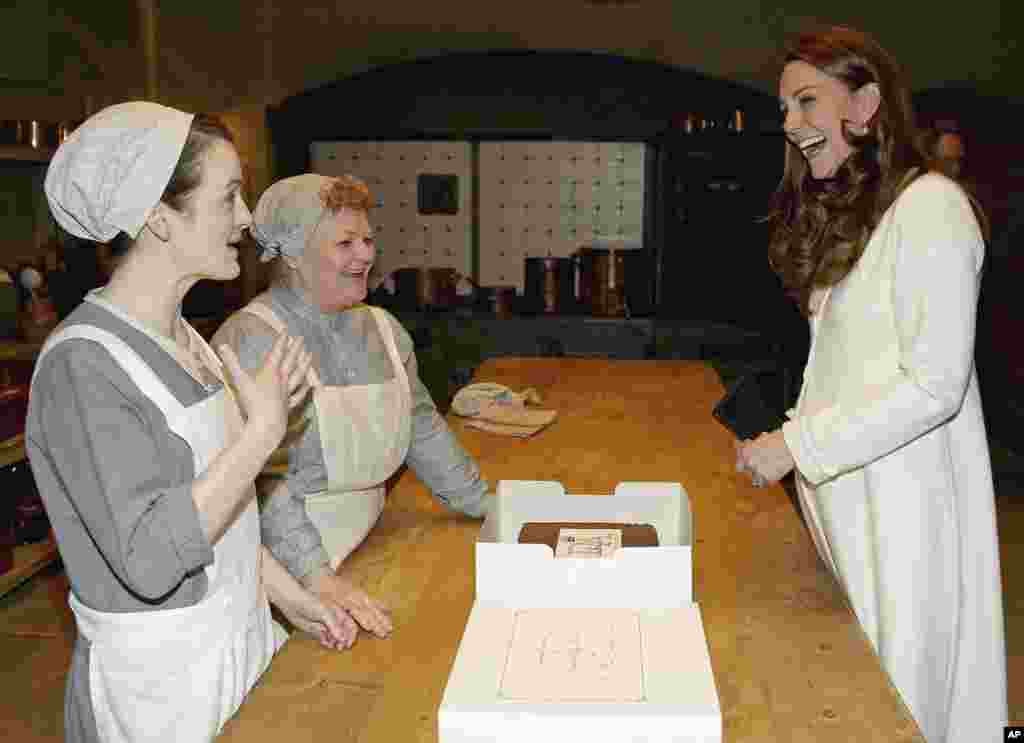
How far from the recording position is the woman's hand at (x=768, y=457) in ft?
6.20

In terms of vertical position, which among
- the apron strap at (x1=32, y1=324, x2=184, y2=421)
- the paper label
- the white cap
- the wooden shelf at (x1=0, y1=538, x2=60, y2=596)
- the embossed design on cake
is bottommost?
the wooden shelf at (x1=0, y1=538, x2=60, y2=596)

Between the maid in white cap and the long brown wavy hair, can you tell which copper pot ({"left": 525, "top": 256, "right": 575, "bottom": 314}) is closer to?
the long brown wavy hair

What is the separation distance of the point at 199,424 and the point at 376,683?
45cm

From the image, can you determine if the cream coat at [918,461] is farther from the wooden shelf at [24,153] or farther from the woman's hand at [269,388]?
the wooden shelf at [24,153]

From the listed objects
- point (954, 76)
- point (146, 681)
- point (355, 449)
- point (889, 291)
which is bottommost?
point (146, 681)

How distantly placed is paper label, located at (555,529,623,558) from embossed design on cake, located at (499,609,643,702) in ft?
0.37

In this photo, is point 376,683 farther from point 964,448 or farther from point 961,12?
point 961,12

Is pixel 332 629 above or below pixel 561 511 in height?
below

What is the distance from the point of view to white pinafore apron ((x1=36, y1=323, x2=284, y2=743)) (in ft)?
4.73

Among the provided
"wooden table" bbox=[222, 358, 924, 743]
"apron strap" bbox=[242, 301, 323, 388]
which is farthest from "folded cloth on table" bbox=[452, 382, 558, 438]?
"apron strap" bbox=[242, 301, 323, 388]

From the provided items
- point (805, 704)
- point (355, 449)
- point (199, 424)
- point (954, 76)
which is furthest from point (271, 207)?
point (954, 76)

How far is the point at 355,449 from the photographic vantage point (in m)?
2.08

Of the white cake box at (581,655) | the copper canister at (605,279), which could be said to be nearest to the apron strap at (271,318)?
the white cake box at (581,655)

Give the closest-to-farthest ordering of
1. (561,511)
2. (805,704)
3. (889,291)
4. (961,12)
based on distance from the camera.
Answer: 1. (805,704)
2. (561,511)
3. (889,291)
4. (961,12)
